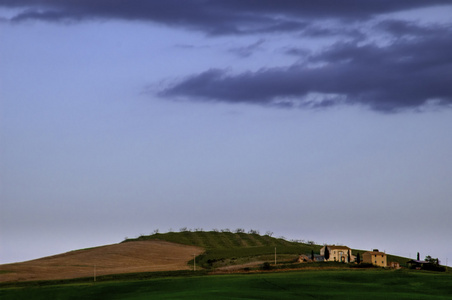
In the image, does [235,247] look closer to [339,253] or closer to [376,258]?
[339,253]

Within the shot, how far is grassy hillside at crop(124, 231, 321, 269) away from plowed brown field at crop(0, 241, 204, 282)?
5127 mm

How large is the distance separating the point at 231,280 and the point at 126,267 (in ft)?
121

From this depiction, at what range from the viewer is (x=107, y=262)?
435 feet

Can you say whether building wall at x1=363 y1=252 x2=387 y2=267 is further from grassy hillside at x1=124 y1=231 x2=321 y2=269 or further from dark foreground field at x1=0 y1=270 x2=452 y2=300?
dark foreground field at x1=0 y1=270 x2=452 y2=300

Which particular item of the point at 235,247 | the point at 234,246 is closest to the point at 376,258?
the point at 235,247

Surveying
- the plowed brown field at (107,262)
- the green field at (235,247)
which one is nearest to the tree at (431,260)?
the green field at (235,247)

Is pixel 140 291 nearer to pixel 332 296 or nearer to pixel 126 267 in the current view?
pixel 332 296

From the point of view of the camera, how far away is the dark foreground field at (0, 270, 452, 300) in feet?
258

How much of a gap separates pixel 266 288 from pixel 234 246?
88.9 m

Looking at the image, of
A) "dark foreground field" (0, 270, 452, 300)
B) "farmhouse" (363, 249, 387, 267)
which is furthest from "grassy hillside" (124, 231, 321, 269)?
"dark foreground field" (0, 270, 452, 300)

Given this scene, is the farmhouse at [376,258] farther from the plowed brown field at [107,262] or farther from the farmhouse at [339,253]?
the plowed brown field at [107,262]

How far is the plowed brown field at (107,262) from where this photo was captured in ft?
373

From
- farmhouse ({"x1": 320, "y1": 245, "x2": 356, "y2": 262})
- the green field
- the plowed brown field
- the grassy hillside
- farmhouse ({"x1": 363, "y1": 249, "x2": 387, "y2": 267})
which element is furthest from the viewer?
farmhouse ({"x1": 320, "y1": 245, "x2": 356, "y2": 262})

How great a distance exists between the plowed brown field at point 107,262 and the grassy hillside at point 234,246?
5.13 metres
